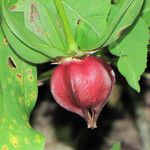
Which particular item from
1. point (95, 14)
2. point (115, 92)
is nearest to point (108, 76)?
point (95, 14)

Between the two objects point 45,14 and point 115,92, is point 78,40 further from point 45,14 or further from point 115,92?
point 115,92

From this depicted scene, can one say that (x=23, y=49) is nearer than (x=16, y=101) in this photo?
Yes

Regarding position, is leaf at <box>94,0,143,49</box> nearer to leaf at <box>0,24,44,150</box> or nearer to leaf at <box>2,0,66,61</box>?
leaf at <box>2,0,66,61</box>

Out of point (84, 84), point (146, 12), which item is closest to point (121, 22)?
point (84, 84)

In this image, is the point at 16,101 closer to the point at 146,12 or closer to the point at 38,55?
the point at 38,55

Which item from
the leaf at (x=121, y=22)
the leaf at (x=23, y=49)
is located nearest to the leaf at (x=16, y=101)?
the leaf at (x=23, y=49)

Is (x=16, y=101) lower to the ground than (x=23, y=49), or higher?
lower

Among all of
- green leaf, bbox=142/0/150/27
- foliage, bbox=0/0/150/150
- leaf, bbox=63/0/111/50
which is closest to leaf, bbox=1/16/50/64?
foliage, bbox=0/0/150/150

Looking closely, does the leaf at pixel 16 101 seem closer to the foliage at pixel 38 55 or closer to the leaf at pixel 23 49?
the foliage at pixel 38 55

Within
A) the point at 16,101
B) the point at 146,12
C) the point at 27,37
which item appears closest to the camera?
the point at 27,37
